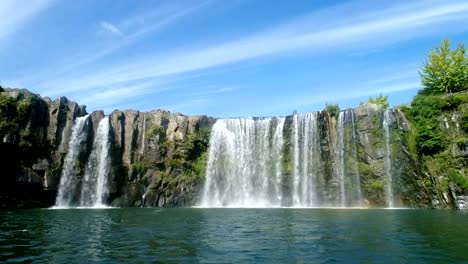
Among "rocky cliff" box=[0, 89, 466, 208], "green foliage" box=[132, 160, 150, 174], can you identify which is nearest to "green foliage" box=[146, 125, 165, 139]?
"rocky cliff" box=[0, 89, 466, 208]

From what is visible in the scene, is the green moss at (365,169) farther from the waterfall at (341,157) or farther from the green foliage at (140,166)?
the green foliage at (140,166)

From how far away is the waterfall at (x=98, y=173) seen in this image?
164 feet

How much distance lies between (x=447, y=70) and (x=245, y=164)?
2584 cm

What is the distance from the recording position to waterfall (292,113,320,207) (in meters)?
48.8

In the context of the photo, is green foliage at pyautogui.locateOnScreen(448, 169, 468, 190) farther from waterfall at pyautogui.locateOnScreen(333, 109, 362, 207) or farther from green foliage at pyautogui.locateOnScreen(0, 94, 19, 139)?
green foliage at pyautogui.locateOnScreen(0, 94, 19, 139)

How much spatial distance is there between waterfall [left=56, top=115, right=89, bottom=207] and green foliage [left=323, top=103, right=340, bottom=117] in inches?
1078

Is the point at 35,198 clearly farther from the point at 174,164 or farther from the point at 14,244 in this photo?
the point at 14,244

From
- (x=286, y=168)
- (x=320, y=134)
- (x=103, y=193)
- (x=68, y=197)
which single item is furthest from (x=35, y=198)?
(x=320, y=134)

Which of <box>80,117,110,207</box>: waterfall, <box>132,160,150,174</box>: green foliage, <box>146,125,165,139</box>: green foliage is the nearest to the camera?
<box>80,117,110,207</box>: waterfall

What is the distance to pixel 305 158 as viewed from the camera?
49750mm

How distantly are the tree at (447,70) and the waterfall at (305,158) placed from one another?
15950 mm

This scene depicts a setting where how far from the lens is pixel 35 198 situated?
157 feet

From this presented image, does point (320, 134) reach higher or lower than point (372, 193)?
higher

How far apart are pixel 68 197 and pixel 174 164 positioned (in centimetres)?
1202
